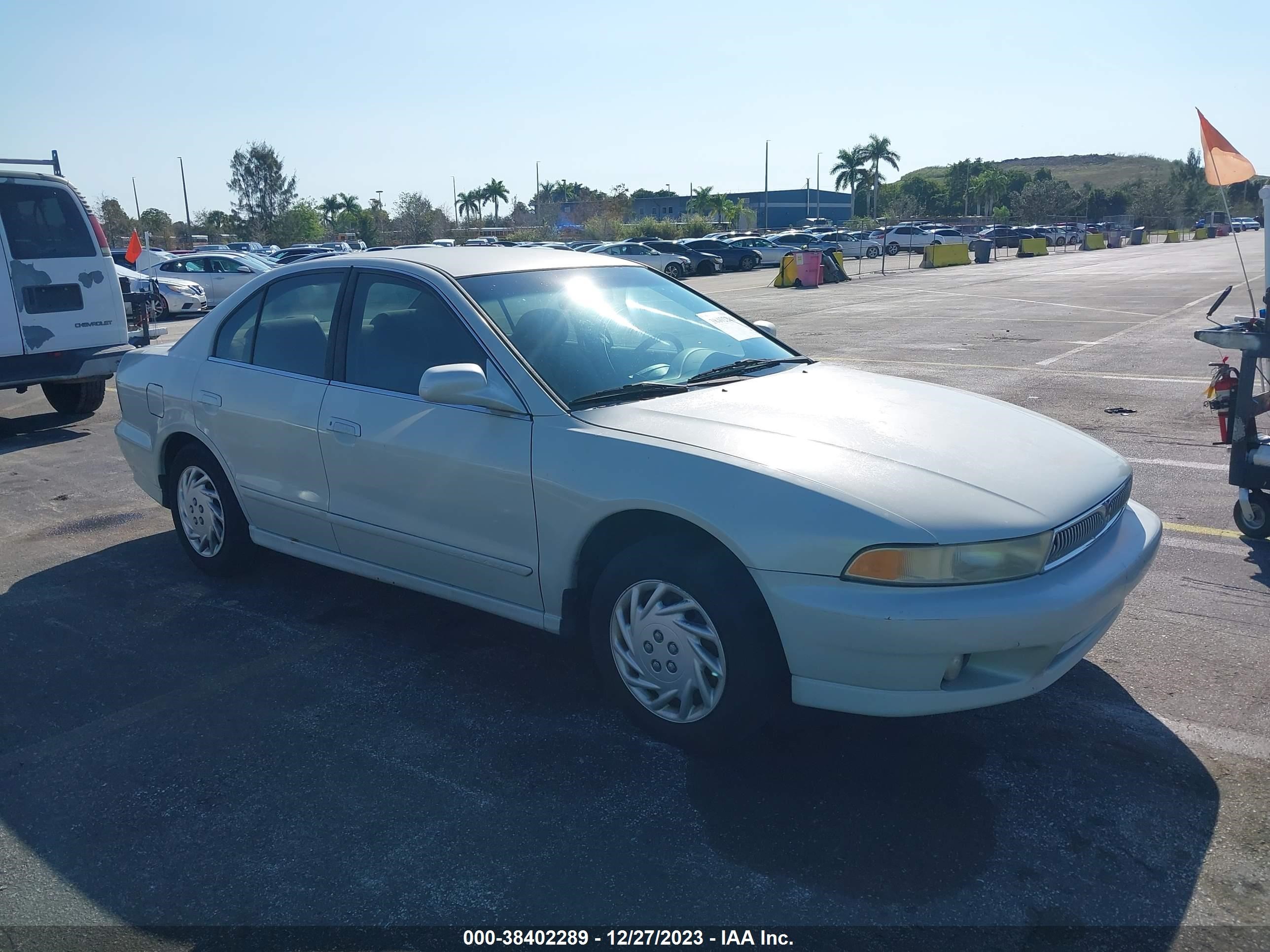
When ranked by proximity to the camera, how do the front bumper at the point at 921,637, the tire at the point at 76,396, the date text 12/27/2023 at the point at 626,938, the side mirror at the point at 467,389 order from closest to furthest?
1. the date text 12/27/2023 at the point at 626,938
2. the front bumper at the point at 921,637
3. the side mirror at the point at 467,389
4. the tire at the point at 76,396

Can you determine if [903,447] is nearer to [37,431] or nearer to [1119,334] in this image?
[37,431]

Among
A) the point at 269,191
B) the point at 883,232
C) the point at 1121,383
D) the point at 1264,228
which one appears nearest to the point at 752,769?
the point at 1264,228

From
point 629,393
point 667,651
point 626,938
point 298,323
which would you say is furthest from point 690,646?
point 298,323

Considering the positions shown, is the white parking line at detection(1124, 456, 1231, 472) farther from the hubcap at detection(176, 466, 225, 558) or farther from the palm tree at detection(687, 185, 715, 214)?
the palm tree at detection(687, 185, 715, 214)

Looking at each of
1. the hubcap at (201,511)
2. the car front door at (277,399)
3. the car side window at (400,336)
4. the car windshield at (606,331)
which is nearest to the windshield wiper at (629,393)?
the car windshield at (606,331)

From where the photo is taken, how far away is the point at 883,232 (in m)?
55.6

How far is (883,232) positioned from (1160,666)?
5448 centimetres

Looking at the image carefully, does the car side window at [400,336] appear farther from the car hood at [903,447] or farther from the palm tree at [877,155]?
the palm tree at [877,155]

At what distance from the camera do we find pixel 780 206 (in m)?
129

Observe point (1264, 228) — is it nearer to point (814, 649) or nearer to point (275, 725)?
point (814, 649)

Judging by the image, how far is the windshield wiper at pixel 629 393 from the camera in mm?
3781

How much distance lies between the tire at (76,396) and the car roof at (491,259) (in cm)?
666

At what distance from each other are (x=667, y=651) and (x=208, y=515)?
2.95m

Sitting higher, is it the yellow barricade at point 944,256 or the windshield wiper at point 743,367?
the windshield wiper at point 743,367
